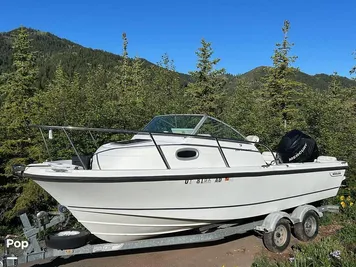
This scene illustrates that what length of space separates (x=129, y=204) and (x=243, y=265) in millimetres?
1844

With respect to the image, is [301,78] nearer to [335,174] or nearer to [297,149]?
[335,174]

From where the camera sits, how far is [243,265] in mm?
4750

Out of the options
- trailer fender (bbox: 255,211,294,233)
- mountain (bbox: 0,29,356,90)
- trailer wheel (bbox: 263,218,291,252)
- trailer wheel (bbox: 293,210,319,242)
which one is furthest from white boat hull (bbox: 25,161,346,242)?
mountain (bbox: 0,29,356,90)

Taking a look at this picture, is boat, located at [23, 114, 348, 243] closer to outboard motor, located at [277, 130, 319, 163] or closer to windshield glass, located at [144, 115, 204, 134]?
windshield glass, located at [144, 115, 204, 134]

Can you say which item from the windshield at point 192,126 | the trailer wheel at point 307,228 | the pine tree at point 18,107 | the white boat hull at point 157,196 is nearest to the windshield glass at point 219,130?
the windshield at point 192,126

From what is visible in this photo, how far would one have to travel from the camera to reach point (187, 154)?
4.68m

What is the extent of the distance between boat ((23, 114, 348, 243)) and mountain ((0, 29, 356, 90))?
18528 mm

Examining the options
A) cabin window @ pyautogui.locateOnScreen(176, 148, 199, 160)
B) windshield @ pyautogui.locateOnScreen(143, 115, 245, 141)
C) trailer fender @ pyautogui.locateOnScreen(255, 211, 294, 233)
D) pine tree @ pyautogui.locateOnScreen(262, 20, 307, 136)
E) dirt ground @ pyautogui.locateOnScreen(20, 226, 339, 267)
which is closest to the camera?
cabin window @ pyautogui.locateOnScreen(176, 148, 199, 160)

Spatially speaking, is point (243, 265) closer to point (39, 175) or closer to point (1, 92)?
point (39, 175)

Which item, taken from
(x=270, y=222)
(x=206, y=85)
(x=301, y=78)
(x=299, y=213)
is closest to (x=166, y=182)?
(x=270, y=222)

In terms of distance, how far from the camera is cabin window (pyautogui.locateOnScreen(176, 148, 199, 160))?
15.2 ft

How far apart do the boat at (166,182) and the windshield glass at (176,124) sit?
2 cm

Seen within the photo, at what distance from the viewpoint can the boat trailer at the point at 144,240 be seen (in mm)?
4139

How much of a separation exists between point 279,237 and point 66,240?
3.12 metres
